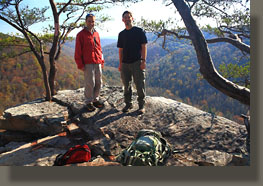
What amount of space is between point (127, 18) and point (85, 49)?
0.80 metres

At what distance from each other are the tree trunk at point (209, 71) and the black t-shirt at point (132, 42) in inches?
27.8

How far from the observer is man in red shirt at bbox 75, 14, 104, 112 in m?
2.81

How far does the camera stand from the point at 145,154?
190 cm

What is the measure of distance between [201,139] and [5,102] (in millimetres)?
12443

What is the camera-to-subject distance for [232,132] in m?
2.56

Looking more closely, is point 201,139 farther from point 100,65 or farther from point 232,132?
point 100,65

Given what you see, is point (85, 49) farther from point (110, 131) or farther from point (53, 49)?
point (53, 49)

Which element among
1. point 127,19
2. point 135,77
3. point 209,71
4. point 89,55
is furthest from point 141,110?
point 127,19

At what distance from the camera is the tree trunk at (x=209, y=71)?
2.17m

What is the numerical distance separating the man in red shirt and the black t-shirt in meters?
0.42

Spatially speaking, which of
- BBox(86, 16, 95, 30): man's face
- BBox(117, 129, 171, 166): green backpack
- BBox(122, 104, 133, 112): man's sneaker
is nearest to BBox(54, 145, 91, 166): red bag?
BBox(117, 129, 171, 166): green backpack

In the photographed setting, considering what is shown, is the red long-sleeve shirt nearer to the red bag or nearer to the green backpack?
the red bag

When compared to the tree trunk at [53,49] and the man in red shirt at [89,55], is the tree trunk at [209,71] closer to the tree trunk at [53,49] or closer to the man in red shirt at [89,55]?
the man in red shirt at [89,55]

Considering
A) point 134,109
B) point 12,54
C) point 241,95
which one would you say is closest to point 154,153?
point 241,95
